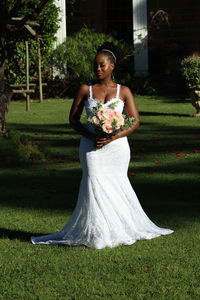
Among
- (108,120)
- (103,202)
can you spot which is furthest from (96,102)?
(103,202)

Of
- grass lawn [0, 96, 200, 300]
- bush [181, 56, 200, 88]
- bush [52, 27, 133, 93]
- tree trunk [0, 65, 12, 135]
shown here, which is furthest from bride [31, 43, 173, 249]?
bush [52, 27, 133, 93]

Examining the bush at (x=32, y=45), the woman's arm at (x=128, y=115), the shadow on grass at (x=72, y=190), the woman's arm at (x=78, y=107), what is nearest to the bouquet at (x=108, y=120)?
the woman's arm at (x=128, y=115)

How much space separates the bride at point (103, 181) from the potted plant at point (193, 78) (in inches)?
491

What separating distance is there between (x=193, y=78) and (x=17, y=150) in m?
7.45

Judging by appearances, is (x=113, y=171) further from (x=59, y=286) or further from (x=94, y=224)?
(x=59, y=286)

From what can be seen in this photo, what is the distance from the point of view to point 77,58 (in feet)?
85.1

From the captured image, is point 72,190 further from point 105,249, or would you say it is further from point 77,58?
point 77,58

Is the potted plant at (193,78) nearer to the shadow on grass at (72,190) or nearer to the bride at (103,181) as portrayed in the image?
the shadow on grass at (72,190)

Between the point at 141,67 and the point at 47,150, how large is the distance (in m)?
13.0

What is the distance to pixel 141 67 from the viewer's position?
27.3m

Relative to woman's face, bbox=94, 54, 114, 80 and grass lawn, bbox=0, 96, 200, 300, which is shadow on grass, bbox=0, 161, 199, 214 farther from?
woman's face, bbox=94, 54, 114, 80

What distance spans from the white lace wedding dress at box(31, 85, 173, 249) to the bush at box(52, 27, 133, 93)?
58.8ft

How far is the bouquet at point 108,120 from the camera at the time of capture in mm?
7492

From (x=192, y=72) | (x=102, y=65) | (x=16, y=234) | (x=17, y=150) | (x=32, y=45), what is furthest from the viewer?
(x=32, y=45)
